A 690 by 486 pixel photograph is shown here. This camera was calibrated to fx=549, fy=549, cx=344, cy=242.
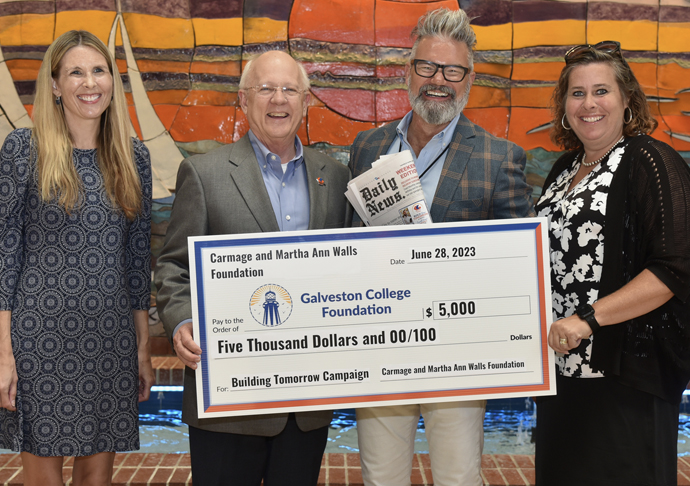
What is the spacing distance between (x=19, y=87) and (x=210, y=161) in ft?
12.1

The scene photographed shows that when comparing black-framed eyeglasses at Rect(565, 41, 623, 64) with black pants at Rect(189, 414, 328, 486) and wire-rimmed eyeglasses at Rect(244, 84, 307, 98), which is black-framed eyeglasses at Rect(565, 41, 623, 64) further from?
black pants at Rect(189, 414, 328, 486)

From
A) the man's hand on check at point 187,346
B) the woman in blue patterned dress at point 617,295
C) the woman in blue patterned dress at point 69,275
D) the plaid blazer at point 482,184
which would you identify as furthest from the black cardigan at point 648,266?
the woman in blue patterned dress at point 69,275

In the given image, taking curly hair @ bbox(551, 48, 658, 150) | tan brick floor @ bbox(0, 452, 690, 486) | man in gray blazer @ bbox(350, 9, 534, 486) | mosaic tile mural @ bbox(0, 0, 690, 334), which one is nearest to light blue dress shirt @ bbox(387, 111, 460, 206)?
man in gray blazer @ bbox(350, 9, 534, 486)

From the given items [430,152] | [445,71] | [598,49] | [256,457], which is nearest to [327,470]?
[256,457]

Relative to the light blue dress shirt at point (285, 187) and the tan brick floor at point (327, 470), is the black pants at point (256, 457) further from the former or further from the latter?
the tan brick floor at point (327, 470)

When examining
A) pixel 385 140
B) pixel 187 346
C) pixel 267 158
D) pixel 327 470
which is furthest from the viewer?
pixel 327 470

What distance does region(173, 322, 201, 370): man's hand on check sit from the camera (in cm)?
171

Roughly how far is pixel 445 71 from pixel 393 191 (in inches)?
23.1

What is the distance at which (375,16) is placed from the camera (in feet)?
15.0

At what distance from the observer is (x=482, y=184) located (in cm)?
198

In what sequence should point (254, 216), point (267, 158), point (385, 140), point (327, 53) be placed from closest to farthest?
1. point (254, 216)
2. point (267, 158)
3. point (385, 140)
4. point (327, 53)

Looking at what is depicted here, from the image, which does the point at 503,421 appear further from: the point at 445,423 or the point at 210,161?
the point at 210,161

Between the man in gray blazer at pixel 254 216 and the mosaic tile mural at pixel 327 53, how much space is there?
275cm

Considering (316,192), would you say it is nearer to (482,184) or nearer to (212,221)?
(212,221)
